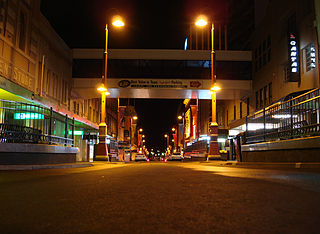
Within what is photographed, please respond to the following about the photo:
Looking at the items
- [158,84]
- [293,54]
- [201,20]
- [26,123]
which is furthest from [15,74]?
[293,54]

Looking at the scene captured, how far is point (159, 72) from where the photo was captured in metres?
38.5

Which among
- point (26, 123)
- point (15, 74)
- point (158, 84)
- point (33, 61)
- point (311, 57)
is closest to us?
point (26, 123)

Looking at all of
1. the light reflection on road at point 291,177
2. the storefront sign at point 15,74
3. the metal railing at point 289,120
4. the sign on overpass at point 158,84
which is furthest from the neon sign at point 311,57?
the storefront sign at point 15,74

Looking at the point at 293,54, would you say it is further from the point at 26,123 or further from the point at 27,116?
the point at 26,123

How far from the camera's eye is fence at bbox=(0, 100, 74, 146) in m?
11.8

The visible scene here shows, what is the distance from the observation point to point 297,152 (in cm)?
1134

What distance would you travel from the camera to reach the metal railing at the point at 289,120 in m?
10.8

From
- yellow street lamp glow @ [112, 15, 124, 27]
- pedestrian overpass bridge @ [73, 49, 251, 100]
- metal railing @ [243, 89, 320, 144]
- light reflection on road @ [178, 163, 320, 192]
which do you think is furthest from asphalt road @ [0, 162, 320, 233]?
pedestrian overpass bridge @ [73, 49, 251, 100]

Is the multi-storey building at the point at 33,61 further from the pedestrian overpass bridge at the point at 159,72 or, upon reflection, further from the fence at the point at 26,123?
the pedestrian overpass bridge at the point at 159,72

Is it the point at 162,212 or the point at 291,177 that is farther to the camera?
the point at 291,177

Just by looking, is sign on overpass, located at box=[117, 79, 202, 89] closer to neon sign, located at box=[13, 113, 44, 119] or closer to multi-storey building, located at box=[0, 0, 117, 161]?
multi-storey building, located at box=[0, 0, 117, 161]

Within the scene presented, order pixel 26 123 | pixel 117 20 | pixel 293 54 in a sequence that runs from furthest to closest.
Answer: pixel 293 54, pixel 117 20, pixel 26 123

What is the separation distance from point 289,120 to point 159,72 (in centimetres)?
2676

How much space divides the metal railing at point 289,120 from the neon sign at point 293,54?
1050cm
